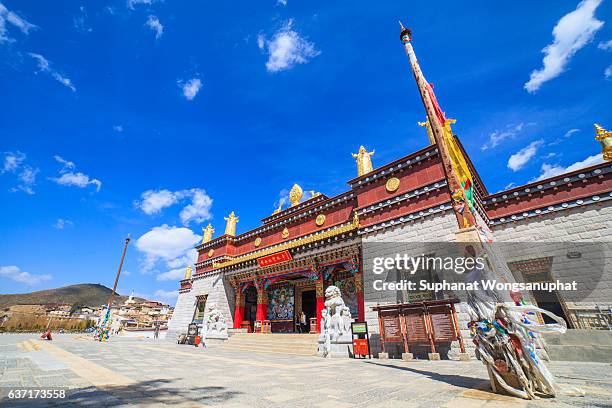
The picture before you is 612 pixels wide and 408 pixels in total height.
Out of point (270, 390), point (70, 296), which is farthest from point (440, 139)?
point (70, 296)

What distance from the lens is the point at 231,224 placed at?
2322cm

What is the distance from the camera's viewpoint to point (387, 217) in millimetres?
12211

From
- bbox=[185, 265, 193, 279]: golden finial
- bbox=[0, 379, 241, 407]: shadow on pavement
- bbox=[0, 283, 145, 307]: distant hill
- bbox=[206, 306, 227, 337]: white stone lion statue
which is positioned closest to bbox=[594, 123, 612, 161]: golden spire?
bbox=[0, 379, 241, 407]: shadow on pavement

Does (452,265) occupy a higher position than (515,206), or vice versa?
(515,206)

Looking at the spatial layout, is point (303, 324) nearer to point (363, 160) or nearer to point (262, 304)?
point (262, 304)

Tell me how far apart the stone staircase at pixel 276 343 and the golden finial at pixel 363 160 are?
910cm

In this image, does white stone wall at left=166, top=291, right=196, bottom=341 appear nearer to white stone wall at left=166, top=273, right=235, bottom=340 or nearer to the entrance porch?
white stone wall at left=166, top=273, right=235, bottom=340

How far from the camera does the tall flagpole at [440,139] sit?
4865mm

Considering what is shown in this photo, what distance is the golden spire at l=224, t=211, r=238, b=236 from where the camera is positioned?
22.9 meters

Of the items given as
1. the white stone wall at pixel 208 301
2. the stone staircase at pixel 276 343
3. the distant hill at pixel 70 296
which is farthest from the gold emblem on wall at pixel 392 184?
the distant hill at pixel 70 296

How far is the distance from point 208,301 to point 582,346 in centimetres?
2061

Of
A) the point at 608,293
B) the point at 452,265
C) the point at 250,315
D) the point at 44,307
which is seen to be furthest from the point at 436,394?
the point at 44,307

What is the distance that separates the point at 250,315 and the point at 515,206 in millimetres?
17759

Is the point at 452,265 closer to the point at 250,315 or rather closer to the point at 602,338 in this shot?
the point at 602,338
